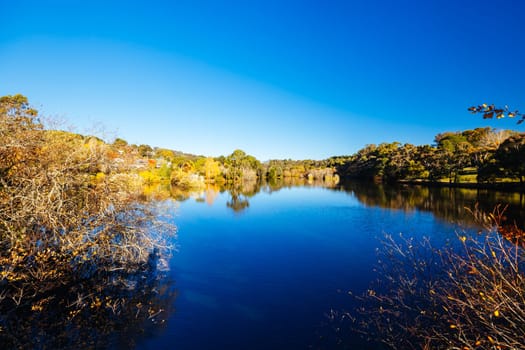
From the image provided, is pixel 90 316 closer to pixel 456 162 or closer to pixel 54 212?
pixel 54 212

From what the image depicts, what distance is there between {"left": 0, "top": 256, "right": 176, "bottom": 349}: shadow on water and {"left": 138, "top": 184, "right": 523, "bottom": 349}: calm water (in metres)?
0.38

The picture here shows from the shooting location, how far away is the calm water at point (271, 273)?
17.9ft

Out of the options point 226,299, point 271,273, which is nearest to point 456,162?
point 271,273

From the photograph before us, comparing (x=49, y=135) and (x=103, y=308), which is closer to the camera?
(x=103, y=308)

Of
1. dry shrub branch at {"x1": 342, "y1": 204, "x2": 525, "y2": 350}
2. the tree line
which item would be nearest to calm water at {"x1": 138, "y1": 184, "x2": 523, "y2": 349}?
dry shrub branch at {"x1": 342, "y1": 204, "x2": 525, "y2": 350}

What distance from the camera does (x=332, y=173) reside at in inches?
3282

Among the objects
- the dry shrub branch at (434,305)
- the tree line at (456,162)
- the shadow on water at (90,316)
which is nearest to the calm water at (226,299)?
the shadow on water at (90,316)

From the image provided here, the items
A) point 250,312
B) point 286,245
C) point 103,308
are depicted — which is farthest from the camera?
point 286,245

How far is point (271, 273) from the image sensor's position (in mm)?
8859

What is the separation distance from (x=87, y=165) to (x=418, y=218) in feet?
58.0

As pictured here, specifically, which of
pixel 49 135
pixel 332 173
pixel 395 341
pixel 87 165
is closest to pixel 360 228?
pixel 395 341

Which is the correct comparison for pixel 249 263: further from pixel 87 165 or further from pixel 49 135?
pixel 49 135

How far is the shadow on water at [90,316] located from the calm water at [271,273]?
0.38 meters

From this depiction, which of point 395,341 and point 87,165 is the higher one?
point 87,165
